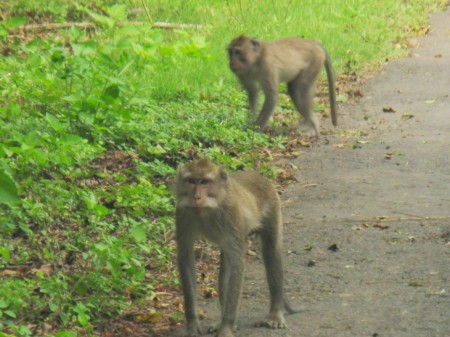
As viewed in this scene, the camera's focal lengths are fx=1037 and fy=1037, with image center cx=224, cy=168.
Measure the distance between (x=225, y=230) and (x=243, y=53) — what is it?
608 cm

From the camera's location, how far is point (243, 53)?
12.2m

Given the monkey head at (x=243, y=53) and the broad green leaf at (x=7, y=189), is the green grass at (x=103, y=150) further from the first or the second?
the monkey head at (x=243, y=53)

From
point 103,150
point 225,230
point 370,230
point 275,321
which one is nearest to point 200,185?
point 225,230

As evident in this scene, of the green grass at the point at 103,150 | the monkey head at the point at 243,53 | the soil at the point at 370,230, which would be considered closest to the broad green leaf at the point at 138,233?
the green grass at the point at 103,150

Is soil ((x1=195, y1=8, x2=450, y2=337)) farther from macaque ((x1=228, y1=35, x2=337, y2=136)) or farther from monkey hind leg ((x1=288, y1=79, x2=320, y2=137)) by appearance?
macaque ((x1=228, y1=35, x2=337, y2=136))

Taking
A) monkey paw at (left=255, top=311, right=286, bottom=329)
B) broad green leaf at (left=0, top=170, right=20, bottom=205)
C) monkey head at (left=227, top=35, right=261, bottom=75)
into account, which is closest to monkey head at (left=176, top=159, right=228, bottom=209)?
monkey paw at (left=255, top=311, right=286, bottom=329)

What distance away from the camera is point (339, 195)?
948 centimetres

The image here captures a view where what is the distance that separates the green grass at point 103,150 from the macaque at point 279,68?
34cm

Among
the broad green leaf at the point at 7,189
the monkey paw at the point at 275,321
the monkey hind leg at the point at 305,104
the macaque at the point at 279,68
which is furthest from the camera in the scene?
the macaque at the point at 279,68

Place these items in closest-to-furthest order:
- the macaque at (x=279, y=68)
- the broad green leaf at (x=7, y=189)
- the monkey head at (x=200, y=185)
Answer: the broad green leaf at (x=7, y=189)
the monkey head at (x=200, y=185)
the macaque at (x=279, y=68)

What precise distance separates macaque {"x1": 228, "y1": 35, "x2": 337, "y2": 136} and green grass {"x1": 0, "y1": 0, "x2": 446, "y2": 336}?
343 millimetres

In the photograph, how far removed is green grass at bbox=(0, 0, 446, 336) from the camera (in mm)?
6648

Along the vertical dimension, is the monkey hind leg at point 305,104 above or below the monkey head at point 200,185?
below

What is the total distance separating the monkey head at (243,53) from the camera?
12.2m
